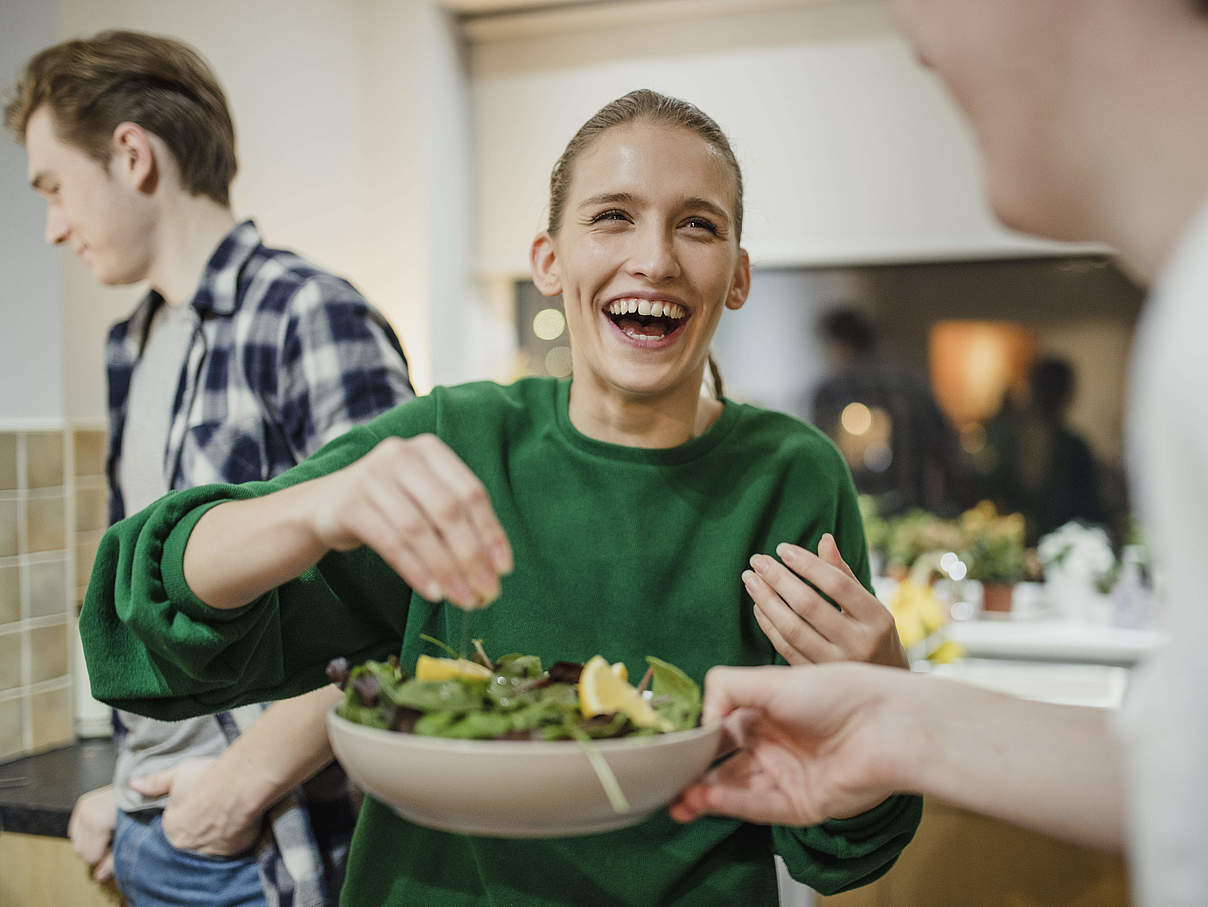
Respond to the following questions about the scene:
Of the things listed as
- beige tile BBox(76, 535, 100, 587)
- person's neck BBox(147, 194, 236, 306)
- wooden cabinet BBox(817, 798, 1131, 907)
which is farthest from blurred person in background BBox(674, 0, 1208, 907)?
beige tile BBox(76, 535, 100, 587)

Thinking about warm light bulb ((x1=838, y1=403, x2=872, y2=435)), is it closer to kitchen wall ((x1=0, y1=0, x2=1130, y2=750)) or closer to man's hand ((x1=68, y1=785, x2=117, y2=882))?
kitchen wall ((x1=0, y1=0, x2=1130, y2=750))

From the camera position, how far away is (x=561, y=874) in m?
1.06

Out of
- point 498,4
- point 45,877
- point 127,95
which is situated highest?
point 498,4

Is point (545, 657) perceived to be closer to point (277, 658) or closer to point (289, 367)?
point (277, 658)

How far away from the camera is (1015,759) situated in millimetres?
743

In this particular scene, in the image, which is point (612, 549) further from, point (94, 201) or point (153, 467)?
point (94, 201)

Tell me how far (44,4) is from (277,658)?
159 cm

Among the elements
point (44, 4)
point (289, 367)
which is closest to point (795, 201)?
point (44, 4)

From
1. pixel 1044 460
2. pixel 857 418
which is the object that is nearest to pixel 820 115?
pixel 857 418

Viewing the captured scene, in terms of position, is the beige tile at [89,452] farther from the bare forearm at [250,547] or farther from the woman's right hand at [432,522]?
the woman's right hand at [432,522]

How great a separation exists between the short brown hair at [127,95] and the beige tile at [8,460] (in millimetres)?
594

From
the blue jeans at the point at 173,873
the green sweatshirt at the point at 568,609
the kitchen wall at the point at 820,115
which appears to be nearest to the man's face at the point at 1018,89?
the green sweatshirt at the point at 568,609

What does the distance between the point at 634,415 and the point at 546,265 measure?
8.7 inches

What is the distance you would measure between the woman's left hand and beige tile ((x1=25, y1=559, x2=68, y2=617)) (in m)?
1.54
